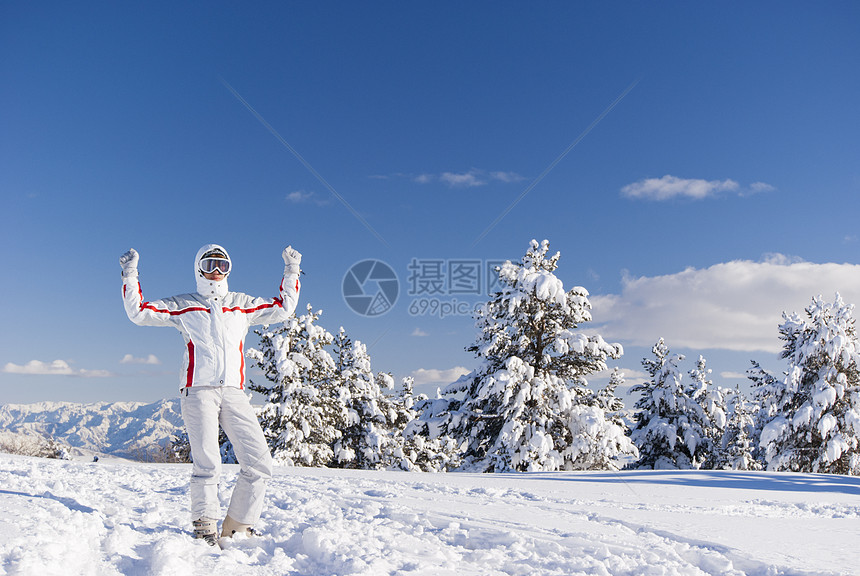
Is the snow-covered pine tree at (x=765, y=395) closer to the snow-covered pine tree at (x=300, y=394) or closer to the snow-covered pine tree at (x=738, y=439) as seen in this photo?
the snow-covered pine tree at (x=738, y=439)

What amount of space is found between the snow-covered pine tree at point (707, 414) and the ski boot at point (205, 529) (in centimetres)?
2437

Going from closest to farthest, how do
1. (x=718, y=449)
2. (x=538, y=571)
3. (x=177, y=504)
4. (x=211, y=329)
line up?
(x=538, y=571)
(x=211, y=329)
(x=177, y=504)
(x=718, y=449)

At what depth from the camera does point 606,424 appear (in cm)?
1581

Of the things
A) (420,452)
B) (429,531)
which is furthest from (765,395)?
(429,531)

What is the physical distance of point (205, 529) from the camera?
4098mm

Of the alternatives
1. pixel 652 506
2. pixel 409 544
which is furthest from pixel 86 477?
pixel 652 506

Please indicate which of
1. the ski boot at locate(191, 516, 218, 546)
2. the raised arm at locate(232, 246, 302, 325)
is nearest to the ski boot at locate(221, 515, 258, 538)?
the ski boot at locate(191, 516, 218, 546)

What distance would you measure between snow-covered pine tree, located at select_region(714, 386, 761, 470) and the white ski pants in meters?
25.0

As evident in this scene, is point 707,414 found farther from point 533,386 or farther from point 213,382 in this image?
point 213,382

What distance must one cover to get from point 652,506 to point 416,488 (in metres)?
2.85

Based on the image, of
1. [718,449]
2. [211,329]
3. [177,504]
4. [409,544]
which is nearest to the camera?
[409,544]

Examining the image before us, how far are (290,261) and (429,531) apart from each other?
2.54 metres

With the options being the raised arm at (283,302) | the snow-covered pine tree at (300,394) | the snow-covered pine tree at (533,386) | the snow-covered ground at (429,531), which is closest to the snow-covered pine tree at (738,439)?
the snow-covered pine tree at (533,386)

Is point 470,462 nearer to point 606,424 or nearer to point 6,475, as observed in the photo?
point 606,424
